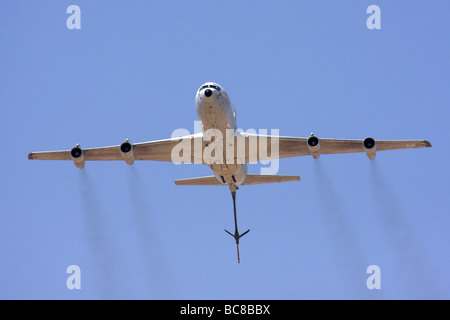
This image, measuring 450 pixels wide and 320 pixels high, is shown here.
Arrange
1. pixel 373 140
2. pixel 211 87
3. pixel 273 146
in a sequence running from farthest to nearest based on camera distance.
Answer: pixel 273 146, pixel 373 140, pixel 211 87

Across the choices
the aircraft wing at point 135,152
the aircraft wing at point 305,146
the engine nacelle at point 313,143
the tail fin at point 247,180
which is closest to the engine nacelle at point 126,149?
the aircraft wing at point 135,152

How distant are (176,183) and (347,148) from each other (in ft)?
42.5

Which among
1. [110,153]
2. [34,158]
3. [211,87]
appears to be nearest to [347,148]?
[211,87]

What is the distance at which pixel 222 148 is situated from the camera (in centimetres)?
5325

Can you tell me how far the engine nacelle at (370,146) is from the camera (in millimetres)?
53234

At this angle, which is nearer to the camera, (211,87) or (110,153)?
(211,87)

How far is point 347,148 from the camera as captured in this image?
183 ft

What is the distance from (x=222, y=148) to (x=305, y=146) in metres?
6.80

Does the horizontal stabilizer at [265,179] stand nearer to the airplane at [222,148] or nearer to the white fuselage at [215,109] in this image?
the airplane at [222,148]

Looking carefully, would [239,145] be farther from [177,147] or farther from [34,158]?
[34,158]

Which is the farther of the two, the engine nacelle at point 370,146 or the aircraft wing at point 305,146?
the aircraft wing at point 305,146

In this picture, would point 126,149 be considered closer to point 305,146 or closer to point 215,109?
point 215,109

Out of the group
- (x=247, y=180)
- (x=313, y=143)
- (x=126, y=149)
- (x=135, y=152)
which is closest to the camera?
(x=313, y=143)

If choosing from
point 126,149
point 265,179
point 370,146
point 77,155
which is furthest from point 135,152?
point 370,146
